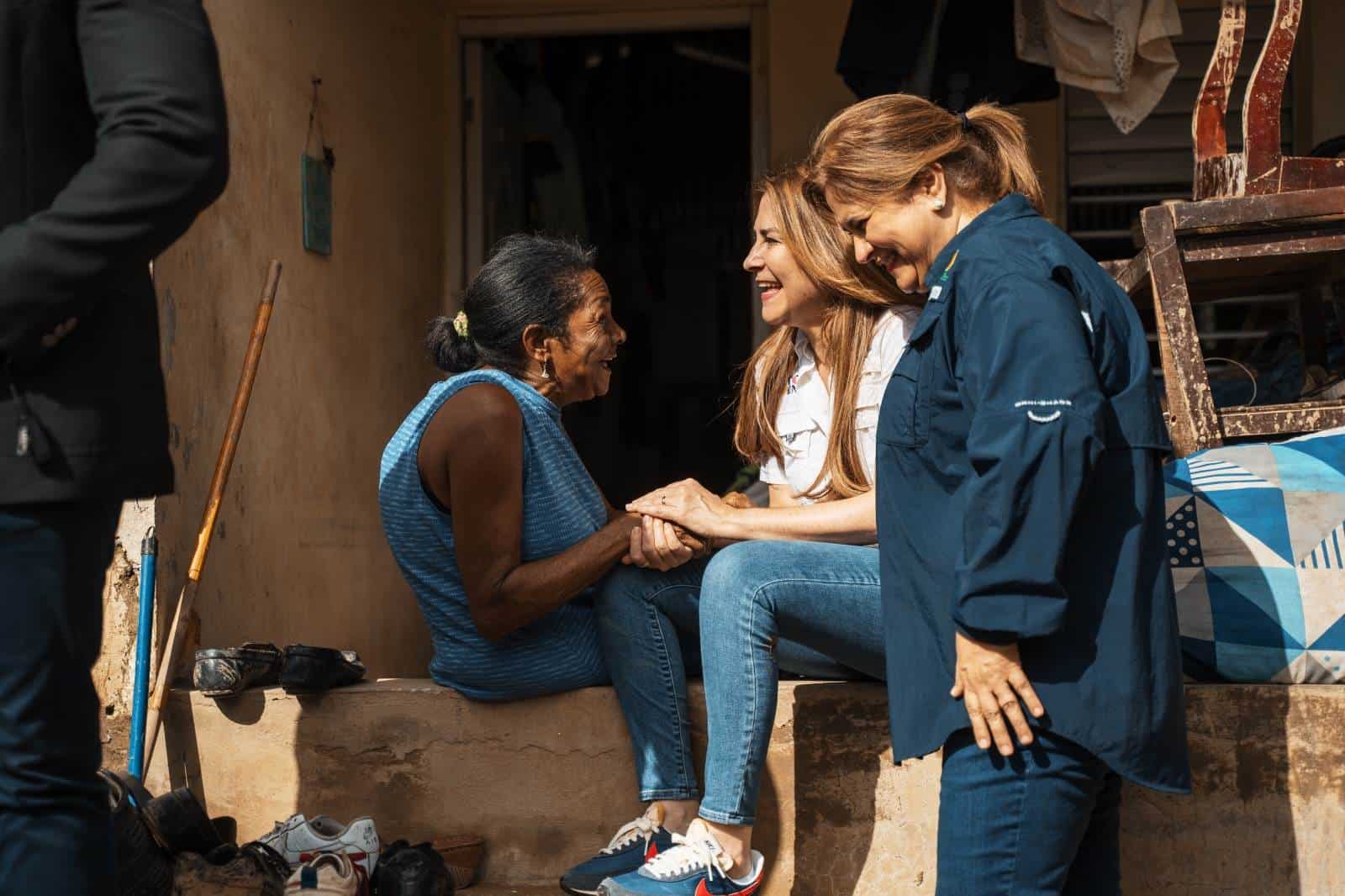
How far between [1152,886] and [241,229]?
2.76 meters

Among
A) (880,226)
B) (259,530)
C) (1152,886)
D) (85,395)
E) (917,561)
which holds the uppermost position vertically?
(880,226)

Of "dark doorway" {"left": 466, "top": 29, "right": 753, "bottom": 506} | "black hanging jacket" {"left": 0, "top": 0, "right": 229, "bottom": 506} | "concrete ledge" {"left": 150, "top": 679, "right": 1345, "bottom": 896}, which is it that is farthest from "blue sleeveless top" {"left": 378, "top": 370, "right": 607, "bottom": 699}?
"dark doorway" {"left": 466, "top": 29, "right": 753, "bottom": 506}

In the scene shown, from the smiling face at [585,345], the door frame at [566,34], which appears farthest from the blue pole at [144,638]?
the door frame at [566,34]

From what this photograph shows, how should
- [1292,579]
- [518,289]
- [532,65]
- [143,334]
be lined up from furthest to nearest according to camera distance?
[532,65]
[518,289]
[1292,579]
[143,334]

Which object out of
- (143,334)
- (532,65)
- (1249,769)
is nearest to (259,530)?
(143,334)

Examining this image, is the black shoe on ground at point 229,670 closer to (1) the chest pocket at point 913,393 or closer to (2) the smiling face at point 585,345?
(2) the smiling face at point 585,345

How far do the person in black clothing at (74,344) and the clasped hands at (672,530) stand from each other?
134 cm

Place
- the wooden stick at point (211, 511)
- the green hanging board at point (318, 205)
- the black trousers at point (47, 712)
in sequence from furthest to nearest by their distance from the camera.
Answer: the green hanging board at point (318, 205), the wooden stick at point (211, 511), the black trousers at point (47, 712)

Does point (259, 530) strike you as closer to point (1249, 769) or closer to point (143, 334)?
point (143, 334)

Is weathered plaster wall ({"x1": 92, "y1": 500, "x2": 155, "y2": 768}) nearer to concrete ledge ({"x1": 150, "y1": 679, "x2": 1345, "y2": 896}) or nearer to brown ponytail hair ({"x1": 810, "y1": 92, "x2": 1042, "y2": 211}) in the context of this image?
concrete ledge ({"x1": 150, "y1": 679, "x2": 1345, "y2": 896})

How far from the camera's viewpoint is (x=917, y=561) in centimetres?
205

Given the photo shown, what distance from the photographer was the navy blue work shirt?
1829 millimetres

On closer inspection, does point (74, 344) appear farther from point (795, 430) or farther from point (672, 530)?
point (795, 430)

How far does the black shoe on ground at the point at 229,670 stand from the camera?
320 centimetres
